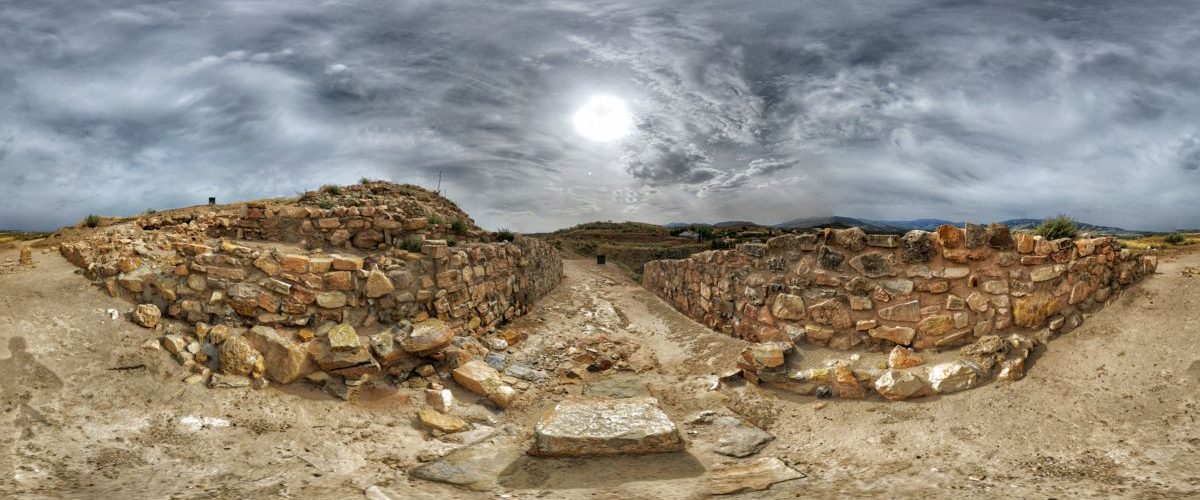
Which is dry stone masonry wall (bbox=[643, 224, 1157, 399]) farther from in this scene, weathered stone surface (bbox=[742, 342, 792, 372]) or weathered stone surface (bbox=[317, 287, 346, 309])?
weathered stone surface (bbox=[317, 287, 346, 309])

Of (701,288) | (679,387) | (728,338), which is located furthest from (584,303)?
(679,387)

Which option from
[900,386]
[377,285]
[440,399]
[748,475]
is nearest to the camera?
[748,475]

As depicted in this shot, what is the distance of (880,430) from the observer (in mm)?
5930

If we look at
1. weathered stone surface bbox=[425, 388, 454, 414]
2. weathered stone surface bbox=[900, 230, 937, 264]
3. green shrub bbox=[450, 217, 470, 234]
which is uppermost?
green shrub bbox=[450, 217, 470, 234]

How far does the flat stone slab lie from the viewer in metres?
5.84

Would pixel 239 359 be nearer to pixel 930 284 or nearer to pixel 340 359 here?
pixel 340 359

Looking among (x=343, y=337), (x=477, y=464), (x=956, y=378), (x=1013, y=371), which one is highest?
(x=343, y=337)

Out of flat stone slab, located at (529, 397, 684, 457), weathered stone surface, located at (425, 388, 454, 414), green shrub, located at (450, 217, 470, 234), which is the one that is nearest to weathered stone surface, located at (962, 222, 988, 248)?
flat stone slab, located at (529, 397, 684, 457)

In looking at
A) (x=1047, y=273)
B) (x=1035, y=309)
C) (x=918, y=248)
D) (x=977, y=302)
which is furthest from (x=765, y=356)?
(x=1047, y=273)

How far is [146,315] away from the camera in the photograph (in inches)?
280

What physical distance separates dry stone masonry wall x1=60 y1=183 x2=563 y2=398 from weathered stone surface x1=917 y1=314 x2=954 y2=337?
19.0 ft

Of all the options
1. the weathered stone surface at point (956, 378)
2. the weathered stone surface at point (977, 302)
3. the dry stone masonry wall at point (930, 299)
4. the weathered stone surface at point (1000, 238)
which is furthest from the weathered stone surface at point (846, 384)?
the weathered stone surface at point (1000, 238)

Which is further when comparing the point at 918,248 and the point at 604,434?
the point at 918,248

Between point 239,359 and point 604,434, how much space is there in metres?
4.71
